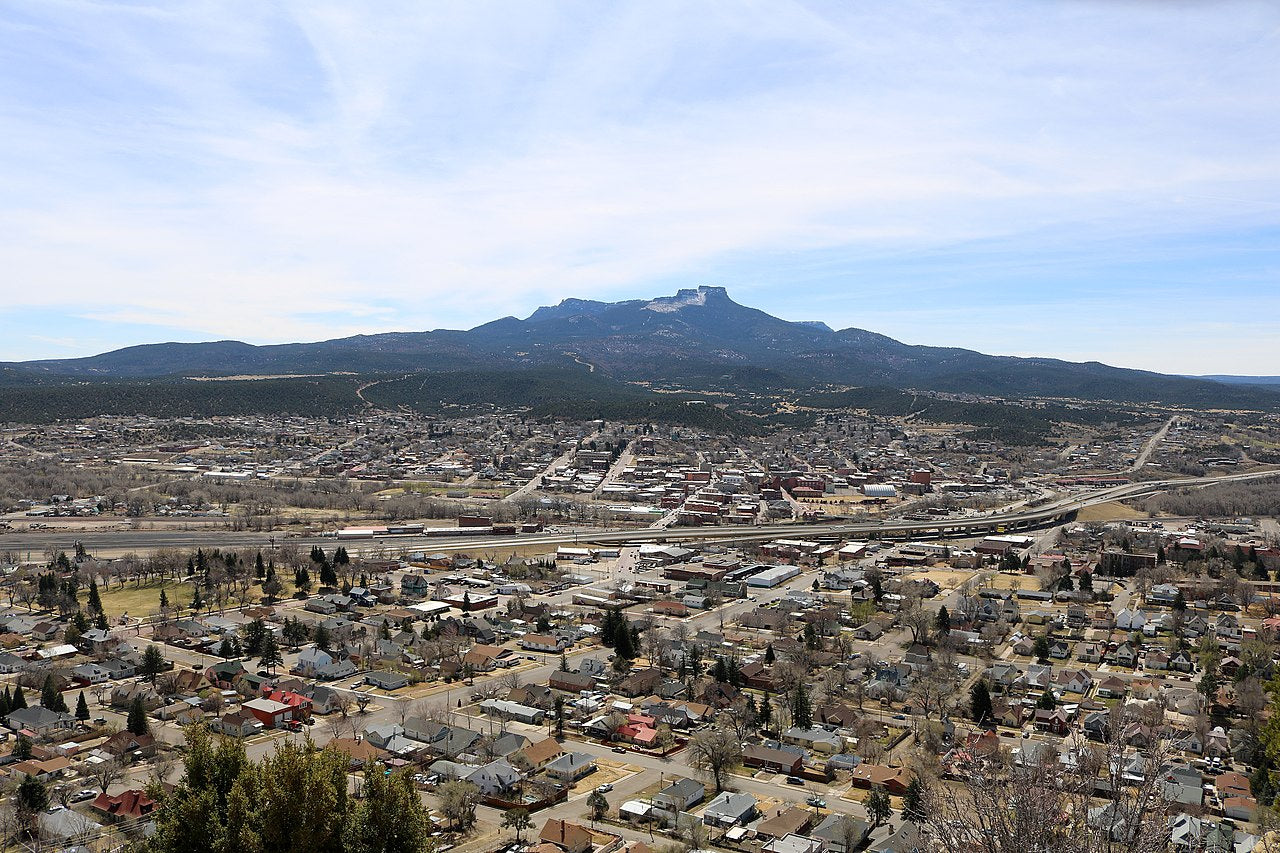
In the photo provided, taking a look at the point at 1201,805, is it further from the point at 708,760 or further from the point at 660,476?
the point at 660,476

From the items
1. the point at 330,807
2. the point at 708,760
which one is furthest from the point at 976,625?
the point at 330,807

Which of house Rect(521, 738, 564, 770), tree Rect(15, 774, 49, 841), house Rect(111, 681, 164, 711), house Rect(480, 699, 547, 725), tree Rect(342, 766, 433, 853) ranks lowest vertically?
house Rect(480, 699, 547, 725)

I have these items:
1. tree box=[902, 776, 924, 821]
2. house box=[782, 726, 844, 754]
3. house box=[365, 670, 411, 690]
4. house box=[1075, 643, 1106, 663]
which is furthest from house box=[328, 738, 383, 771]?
house box=[1075, 643, 1106, 663]

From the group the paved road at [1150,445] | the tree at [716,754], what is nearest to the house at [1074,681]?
the tree at [716,754]

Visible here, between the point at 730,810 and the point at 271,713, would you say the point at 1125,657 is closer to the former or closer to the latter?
the point at 730,810

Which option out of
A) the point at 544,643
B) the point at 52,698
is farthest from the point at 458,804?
the point at 544,643

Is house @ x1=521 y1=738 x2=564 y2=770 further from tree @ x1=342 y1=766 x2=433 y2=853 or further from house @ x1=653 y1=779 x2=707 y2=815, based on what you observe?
tree @ x1=342 y1=766 x2=433 y2=853
